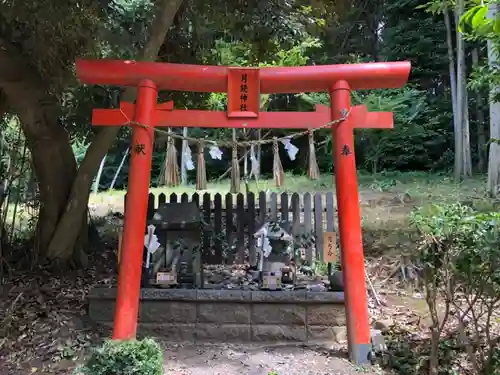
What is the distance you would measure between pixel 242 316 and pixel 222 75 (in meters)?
2.32

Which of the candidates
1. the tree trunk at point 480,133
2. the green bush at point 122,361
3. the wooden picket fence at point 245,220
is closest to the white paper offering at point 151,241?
the wooden picket fence at point 245,220

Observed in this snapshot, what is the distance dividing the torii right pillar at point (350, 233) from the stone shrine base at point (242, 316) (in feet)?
2.01

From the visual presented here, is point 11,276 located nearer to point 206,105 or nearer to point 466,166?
point 206,105

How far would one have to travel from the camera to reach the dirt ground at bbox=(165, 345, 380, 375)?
3.86 metres

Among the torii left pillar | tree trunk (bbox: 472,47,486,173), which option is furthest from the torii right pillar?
tree trunk (bbox: 472,47,486,173)

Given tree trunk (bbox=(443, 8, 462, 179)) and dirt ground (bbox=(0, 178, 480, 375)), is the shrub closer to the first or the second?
dirt ground (bbox=(0, 178, 480, 375))

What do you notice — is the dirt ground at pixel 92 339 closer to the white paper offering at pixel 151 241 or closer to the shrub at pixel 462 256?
the shrub at pixel 462 256

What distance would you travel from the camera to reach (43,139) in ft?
18.4

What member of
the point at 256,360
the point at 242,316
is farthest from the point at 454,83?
the point at 256,360

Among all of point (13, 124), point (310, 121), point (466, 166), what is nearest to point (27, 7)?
point (310, 121)

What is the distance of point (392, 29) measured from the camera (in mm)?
17531

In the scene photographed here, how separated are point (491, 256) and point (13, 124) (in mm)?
7564

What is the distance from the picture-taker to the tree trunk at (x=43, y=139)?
5.27 metres

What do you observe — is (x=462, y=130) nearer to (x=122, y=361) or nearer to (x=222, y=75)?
(x=222, y=75)
